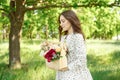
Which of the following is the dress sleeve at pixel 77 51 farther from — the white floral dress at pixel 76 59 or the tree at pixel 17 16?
the tree at pixel 17 16

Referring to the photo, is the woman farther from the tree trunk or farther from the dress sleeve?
the tree trunk

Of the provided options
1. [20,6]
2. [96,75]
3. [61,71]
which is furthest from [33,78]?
[20,6]

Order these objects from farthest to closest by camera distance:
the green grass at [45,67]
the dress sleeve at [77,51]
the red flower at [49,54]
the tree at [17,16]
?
the tree at [17,16] < the green grass at [45,67] < the red flower at [49,54] < the dress sleeve at [77,51]

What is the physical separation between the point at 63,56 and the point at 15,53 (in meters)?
12.9

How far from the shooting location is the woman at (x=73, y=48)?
4570mm

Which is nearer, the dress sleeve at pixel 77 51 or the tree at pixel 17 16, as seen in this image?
the dress sleeve at pixel 77 51

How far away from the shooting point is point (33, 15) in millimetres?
21719

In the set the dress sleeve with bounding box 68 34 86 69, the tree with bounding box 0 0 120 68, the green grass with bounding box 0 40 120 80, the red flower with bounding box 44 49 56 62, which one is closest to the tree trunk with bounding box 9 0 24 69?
the tree with bounding box 0 0 120 68

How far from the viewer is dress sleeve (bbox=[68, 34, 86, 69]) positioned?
15.0 ft

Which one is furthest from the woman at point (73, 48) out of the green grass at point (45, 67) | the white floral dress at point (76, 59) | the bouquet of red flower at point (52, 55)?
the green grass at point (45, 67)

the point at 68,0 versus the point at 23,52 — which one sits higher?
the point at 68,0

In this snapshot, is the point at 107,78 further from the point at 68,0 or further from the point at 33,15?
the point at 33,15

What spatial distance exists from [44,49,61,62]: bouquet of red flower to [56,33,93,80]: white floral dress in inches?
5.7

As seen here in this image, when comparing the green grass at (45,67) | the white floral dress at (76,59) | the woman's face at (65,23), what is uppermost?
the woman's face at (65,23)
